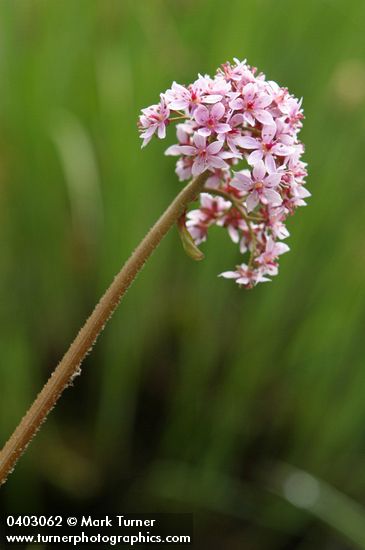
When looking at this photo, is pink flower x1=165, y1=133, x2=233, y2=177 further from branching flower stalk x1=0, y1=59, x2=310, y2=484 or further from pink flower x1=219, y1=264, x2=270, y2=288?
pink flower x1=219, y1=264, x2=270, y2=288

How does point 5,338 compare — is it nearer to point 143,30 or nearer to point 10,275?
point 10,275

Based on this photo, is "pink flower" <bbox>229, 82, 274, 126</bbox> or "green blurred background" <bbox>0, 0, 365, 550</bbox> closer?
"pink flower" <bbox>229, 82, 274, 126</bbox>

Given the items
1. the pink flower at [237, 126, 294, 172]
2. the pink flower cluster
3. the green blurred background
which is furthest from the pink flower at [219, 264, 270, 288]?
the green blurred background

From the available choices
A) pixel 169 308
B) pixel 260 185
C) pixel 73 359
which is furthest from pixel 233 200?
pixel 169 308

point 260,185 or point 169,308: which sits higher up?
point 169,308

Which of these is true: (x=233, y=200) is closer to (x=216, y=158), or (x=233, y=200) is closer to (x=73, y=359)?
(x=216, y=158)

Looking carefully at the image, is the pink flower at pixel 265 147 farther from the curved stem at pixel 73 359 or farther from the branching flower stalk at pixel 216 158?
the curved stem at pixel 73 359
